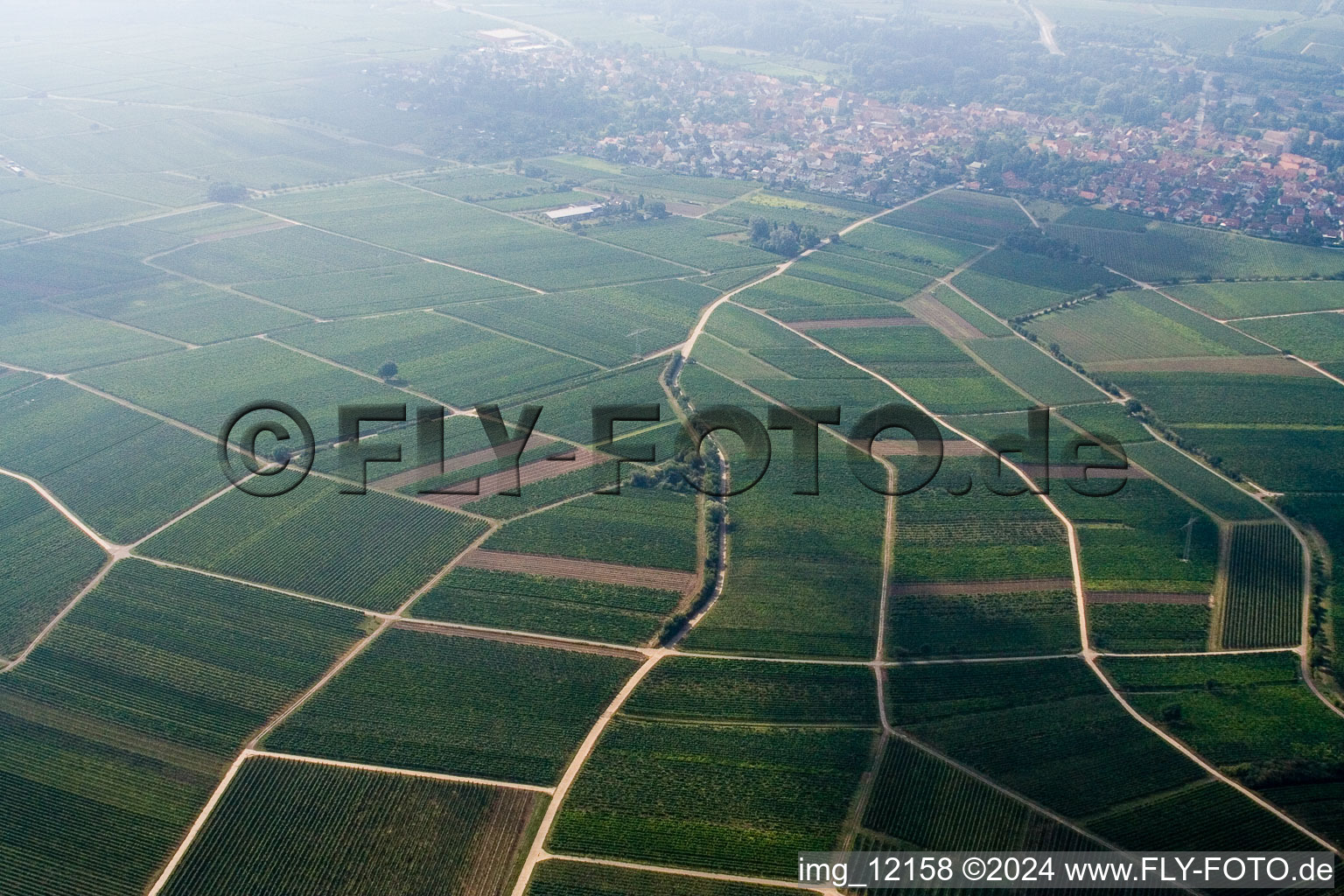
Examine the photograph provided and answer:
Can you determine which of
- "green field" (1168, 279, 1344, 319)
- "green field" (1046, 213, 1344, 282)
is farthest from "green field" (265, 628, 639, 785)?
"green field" (1046, 213, 1344, 282)

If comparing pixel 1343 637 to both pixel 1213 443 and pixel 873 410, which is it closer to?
pixel 1213 443

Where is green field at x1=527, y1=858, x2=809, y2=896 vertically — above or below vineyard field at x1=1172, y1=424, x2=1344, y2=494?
below

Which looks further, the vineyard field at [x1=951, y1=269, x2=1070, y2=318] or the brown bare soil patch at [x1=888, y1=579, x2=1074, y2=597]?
the vineyard field at [x1=951, y1=269, x2=1070, y2=318]

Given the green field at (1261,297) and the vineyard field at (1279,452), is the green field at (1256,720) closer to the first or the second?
the vineyard field at (1279,452)

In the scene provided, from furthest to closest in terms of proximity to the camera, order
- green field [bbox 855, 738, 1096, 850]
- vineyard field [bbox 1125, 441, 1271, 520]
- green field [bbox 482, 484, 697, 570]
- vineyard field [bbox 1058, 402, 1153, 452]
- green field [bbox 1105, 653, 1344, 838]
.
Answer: vineyard field [bbox 1058, 402, 1153, 452] → vineyard field [bbox 1125, 441, 1271, 520] → green field [bbox 482, 484, 697, 570] → green field [bbox 1105, 653, 1344, 838] → green field [bbox 855, 738, 1096, 850]

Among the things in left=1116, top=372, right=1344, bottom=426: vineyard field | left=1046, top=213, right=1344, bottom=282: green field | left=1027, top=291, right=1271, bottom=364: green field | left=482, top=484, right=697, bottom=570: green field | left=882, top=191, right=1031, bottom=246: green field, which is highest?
left=882, top=191, right=1031, bottom=246: green field

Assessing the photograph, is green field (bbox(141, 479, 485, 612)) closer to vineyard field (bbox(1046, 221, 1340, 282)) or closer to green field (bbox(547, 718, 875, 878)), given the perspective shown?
green field (bbox(547, 718, 875, 878))

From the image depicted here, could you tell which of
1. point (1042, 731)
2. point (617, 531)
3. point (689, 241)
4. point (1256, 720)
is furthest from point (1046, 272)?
point (1042, 731)

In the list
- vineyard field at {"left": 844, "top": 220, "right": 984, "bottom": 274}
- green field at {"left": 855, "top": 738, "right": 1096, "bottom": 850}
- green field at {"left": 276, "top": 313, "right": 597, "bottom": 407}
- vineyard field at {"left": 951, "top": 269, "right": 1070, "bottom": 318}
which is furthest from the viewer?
vineyard field at {"left": 844, "top": 220, "right": 984, "bottom": 274}
